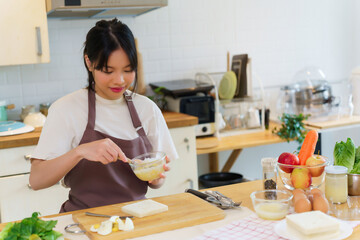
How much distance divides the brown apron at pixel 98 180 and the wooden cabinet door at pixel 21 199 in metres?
1.04

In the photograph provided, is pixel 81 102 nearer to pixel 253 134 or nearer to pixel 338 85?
pixel 253 134

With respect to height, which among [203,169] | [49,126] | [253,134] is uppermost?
[49,126]

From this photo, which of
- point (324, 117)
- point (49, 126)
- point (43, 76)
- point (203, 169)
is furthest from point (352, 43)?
point (49, 126)

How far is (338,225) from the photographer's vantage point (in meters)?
1.52

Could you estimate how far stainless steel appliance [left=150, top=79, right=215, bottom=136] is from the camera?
3.72 meters

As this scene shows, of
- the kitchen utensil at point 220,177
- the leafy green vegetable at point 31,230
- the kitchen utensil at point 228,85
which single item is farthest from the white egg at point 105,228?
the kitchen utensil at point 228,85

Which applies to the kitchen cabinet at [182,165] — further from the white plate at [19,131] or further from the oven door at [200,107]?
the white plate at [19,131]

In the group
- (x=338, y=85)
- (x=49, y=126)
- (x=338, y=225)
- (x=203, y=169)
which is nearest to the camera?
(x=338, y=225)

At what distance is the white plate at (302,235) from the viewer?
1.49 metres

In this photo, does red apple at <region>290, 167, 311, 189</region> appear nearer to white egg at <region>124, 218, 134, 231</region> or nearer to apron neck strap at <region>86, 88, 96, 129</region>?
white egg at <region>124, 218, 134, 231</region>

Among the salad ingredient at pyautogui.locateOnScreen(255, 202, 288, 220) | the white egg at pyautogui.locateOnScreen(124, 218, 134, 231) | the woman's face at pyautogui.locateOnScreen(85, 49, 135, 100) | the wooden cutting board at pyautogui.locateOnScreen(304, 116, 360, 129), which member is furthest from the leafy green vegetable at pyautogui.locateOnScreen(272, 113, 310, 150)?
the white egg at pyautogui.locateOnScreen(124, 218, 134, 231)

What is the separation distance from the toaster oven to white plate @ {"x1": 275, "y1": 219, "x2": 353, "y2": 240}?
7.14 feet

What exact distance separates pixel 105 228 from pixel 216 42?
115 inches

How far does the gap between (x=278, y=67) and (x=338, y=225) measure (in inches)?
123
